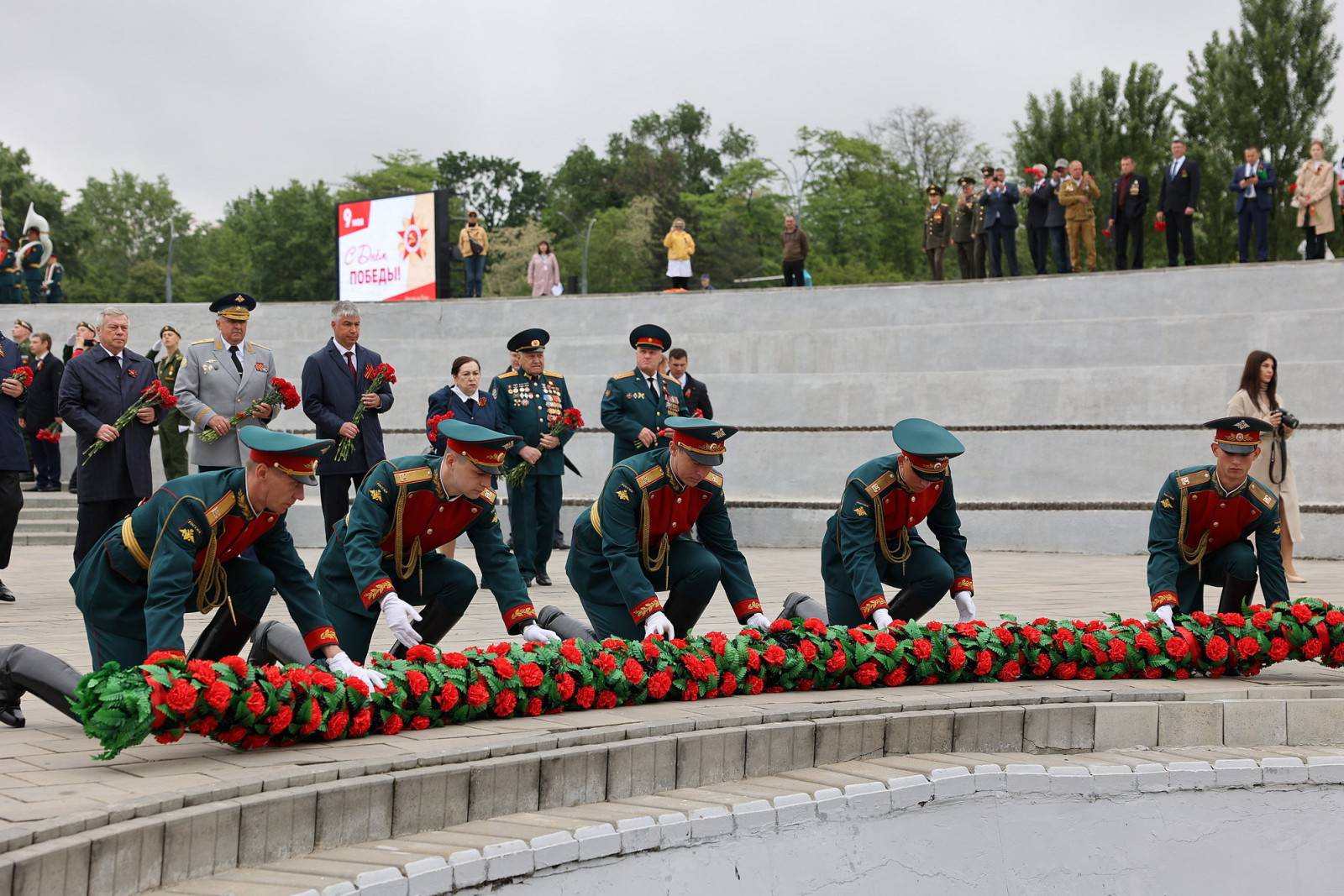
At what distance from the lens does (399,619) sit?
18.1 ft

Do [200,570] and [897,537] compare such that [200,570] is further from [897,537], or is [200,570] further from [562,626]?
Result: [897,537]

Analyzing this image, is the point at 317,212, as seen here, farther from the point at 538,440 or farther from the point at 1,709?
the point at 1,709

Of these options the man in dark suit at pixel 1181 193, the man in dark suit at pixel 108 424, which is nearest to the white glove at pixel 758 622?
the man in dark suit at pixel 108 424

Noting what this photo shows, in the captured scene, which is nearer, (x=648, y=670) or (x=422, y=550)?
(x=648, y=670)

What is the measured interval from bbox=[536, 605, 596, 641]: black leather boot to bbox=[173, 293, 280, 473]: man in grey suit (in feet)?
11.0

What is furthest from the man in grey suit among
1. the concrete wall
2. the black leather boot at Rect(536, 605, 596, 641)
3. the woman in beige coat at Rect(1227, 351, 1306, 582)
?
the woman in beige coat at Rect(1227, 351, 1306, 582)

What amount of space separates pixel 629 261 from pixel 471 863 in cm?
5820

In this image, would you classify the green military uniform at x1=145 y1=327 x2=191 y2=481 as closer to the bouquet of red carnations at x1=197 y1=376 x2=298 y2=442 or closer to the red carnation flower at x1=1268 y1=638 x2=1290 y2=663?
the bouquet of red carnations at x1=197 y1=376 x2=298 y2=442

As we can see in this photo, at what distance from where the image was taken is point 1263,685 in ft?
22.0

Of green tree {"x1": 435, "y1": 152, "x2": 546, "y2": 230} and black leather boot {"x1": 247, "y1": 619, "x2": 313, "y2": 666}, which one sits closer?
black leather boot {"x1": 247, "y1": 619, "x2": 313, "y2": 666}

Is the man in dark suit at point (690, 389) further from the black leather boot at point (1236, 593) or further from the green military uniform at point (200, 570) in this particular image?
the green military uniform at point (200, 570)

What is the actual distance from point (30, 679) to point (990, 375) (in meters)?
13.8

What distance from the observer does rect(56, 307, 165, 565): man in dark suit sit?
354 inches

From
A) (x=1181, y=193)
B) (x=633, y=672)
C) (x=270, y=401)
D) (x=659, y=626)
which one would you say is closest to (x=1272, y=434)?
(x=659, y=626)
